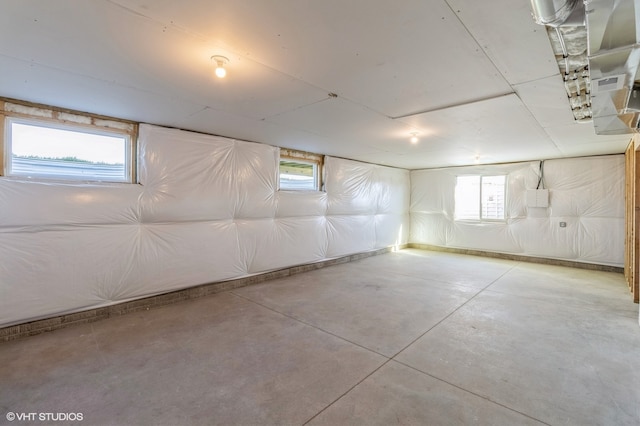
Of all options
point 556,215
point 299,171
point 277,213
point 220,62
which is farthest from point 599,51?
point 556,215

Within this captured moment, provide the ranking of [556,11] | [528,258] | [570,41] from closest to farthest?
[556,11]
[570,41]
[528,258]

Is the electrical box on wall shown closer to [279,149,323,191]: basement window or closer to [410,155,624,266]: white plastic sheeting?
[410,155,624,266]: white plastic sheeting

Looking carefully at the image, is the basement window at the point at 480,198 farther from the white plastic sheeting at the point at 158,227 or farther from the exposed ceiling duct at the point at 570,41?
the exposed ceiling duct at the point at 570,41

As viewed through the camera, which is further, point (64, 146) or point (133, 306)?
point (133, 306)

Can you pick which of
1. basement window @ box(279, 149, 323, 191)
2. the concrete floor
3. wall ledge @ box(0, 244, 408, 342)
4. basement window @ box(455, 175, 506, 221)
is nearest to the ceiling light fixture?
the concrete floor

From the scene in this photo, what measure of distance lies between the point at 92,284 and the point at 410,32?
3.60 m

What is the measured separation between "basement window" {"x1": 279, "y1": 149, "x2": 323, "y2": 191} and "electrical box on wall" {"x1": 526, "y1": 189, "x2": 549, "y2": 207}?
4.44 m

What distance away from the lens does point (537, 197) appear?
19.2 ft

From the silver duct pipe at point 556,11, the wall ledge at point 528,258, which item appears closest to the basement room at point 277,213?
the silver duct pipe at point 556,11

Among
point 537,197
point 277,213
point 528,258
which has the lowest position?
point 528,258

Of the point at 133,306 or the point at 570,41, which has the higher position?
the point at 570,41

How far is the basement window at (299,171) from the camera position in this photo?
193 inches

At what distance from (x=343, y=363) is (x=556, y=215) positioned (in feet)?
19.4

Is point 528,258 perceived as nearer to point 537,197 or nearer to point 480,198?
point 537,197
